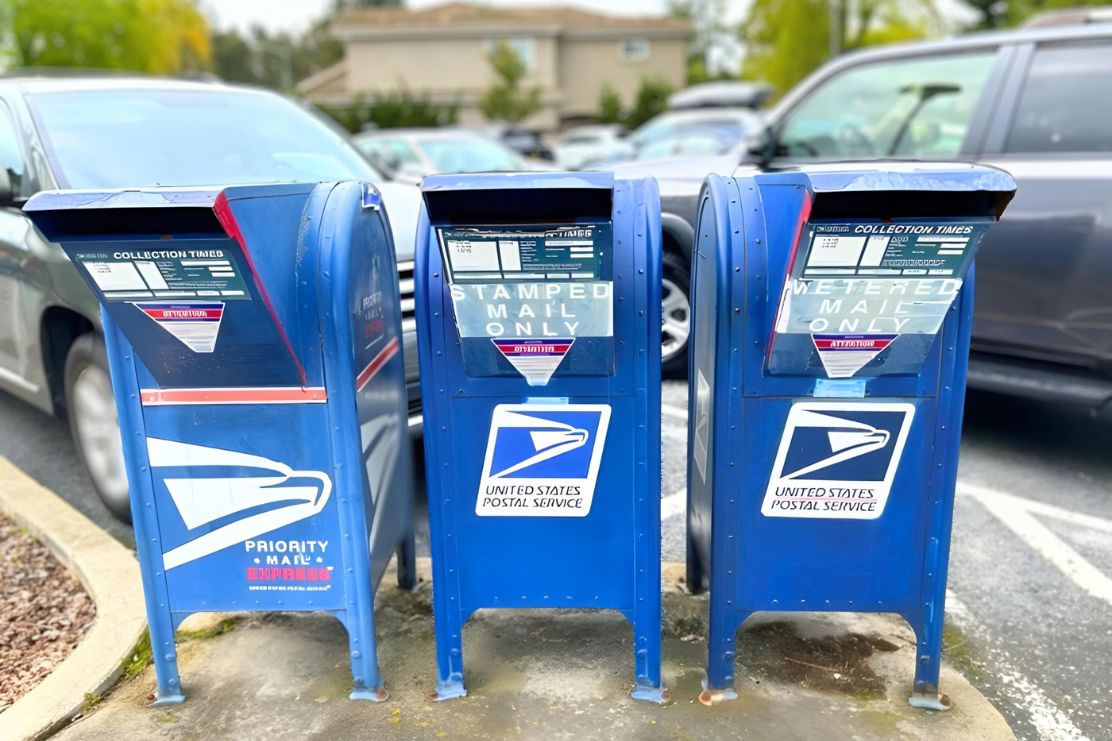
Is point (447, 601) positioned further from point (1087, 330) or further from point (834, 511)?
point (1087, 330)

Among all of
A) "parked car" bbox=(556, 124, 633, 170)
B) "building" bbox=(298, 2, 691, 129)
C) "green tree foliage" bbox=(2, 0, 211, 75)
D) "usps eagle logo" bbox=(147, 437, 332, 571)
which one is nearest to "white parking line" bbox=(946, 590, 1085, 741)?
"usps eagle logo" bbox=(147, 437, 332, 571)

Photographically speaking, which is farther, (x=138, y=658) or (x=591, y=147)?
(x=591, y=147)

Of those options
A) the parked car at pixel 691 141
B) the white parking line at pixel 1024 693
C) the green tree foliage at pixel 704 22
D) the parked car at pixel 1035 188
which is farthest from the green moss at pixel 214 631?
the green tree foliage at pixel 704 22

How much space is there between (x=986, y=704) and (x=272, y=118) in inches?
167

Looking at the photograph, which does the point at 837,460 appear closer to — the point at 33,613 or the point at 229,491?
the point at 229,491

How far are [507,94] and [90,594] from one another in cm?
3464

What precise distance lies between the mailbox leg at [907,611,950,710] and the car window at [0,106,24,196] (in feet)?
13.0

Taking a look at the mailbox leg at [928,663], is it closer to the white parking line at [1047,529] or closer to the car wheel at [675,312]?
the white parking line at [1047,529]

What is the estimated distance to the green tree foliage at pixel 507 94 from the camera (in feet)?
116

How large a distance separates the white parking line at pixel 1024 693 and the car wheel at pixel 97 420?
3423mm

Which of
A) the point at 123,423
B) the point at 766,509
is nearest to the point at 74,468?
the point at 123,423

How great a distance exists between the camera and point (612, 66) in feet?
133

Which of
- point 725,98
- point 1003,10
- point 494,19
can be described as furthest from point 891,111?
point 1003,10

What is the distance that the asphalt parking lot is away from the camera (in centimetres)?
266
